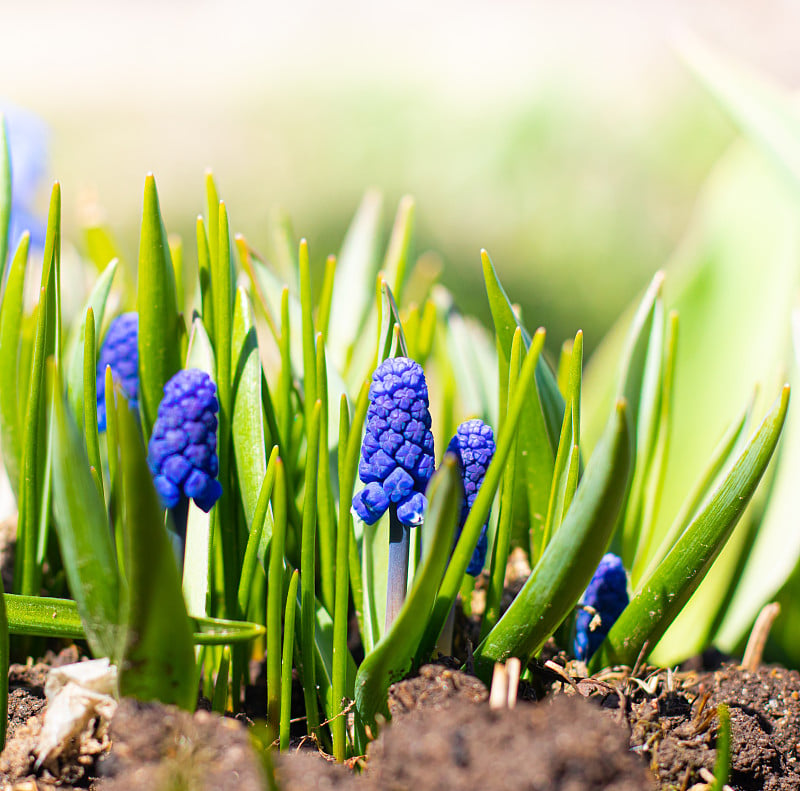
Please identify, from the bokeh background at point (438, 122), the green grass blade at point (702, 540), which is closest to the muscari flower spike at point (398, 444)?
the green grass blade at point (702, 540)

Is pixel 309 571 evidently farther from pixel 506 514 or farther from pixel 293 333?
pixel 293 333

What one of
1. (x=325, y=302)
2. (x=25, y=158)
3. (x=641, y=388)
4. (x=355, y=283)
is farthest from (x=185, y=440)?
(x=25, y=158)

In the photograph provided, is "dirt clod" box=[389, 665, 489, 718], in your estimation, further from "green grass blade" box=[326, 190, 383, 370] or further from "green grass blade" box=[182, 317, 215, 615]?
"green grass blade" box=[326, 190, 383, 370]

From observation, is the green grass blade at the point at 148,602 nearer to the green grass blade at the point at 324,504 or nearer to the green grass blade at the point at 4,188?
the green grass blade at the point at 324,504

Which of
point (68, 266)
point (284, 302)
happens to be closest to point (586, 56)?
point (68, 266)

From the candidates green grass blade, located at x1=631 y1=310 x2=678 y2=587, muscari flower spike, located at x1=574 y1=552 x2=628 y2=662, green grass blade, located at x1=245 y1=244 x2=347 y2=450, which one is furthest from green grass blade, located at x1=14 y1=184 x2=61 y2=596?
green grass blade, located at x1=631 y1=310 x2=678 y2=587

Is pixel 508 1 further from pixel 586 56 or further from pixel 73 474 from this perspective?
pixel 73 474
